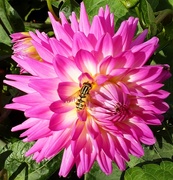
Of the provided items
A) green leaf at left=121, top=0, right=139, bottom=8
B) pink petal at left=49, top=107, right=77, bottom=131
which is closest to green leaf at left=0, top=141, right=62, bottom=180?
pink petal at left=49, top=107, right=77, bottom=131

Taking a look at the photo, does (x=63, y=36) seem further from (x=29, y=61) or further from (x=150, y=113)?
(x=150, y=113)

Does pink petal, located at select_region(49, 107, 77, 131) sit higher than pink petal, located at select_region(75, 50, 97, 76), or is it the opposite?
pink petal, located at select_region(75, 50, 97, 76)

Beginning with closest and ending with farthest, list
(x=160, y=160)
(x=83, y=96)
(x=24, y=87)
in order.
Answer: (x=83, y=96) → (x=24, y=87) → (x=160, y=160)

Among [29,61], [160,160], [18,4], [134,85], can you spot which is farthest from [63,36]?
[18,4]

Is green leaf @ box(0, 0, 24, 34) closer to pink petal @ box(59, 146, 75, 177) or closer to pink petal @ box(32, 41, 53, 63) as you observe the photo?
pink petal @ box(32, 41, 53, 63)

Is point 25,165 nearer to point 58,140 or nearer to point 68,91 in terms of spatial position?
point 58,140

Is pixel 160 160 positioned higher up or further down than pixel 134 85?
further down
